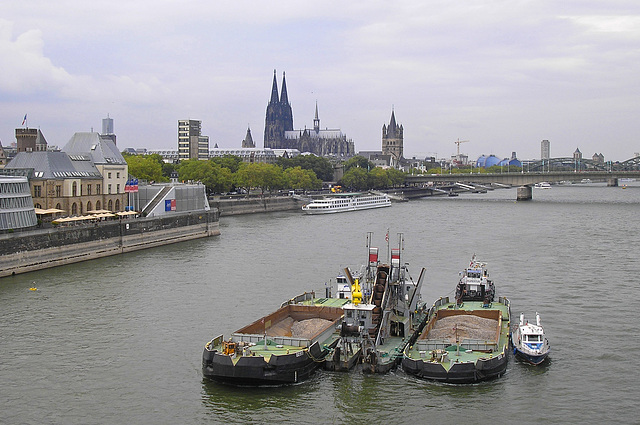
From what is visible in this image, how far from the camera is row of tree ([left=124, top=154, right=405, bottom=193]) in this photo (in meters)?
92.6

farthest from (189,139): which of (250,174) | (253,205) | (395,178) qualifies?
(253,205)

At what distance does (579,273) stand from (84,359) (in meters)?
31.2

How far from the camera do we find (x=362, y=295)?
28.9 meters

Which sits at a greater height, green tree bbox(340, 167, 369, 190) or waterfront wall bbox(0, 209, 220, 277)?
green tree bbox(340, 167, 369, 190)

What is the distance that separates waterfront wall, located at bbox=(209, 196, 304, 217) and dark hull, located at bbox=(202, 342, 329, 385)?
6766 cm

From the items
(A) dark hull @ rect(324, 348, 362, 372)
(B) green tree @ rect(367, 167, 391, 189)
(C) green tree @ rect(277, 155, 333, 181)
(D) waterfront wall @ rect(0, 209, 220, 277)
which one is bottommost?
(A) dark hull @ rect(324, 348, 362, 372)

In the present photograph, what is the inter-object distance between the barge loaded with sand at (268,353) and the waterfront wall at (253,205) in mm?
63693

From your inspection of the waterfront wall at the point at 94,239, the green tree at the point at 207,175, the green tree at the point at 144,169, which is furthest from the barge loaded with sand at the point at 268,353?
the green tree at the point at 207,175

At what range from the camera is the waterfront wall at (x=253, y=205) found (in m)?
96.9

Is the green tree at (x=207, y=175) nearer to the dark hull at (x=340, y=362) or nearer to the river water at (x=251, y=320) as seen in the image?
→ the river water at (x=251, y=320)

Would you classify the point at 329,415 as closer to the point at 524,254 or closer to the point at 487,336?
the point at 487,336

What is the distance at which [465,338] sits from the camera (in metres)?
28.8

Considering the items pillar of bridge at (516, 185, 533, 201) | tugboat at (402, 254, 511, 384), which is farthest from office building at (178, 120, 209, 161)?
tugboat at (402, 254, 511, 384)

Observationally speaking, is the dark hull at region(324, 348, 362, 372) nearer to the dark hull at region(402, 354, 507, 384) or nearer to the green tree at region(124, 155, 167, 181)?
the dark hull at region(402, 354, 507, 384)
